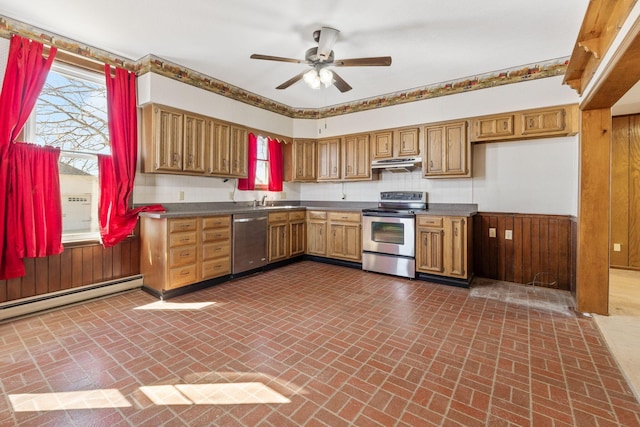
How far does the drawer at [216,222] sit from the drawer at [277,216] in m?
0.82

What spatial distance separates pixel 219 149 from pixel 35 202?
211 centimetres

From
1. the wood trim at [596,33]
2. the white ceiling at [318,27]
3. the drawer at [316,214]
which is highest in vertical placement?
the white ceiling at [318,27]

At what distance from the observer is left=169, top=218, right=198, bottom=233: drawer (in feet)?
11.3

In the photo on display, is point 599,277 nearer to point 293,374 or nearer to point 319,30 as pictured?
point 293,374

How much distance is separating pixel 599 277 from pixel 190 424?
3.72 metres

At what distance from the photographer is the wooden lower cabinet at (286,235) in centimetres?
481

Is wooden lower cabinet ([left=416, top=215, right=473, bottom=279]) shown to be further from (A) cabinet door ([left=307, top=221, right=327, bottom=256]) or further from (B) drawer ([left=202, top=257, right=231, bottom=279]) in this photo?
(B) drawer ([left=202, top=257, right=231, bottom=279])

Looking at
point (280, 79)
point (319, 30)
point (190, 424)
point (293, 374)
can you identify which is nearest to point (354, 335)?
point (293, 374)

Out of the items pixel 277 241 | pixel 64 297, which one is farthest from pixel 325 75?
pixel 64 297

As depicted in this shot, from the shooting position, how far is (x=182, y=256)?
11.7ft

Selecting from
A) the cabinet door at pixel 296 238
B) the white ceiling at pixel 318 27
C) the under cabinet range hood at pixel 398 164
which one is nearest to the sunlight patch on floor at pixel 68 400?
the white ceiling at pixel 318 27

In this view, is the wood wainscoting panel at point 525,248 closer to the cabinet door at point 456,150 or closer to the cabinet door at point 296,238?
the cabinet door at point 456,150

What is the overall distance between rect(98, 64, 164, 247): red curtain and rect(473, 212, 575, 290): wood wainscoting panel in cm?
→ 465

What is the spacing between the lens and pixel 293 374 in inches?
78.8
